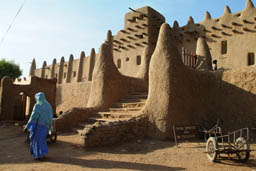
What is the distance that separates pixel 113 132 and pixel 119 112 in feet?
7.12

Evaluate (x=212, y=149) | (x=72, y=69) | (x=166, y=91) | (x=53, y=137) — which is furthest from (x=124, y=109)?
(x=72, y=69)

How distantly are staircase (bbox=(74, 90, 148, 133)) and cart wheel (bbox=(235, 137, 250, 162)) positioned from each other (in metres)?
3.78

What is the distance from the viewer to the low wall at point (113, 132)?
20.7 ft

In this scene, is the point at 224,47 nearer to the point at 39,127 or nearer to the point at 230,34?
the point at 230,34

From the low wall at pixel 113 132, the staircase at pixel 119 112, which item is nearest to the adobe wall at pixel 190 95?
the low wall at pixel 113 132

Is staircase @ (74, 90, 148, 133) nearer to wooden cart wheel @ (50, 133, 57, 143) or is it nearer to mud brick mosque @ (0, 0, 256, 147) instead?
mud brick mosque @ (0, 0, 256, 147)

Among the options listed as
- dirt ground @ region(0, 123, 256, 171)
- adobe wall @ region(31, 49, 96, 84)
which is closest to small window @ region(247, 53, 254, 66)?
dirt ground @ region(0, 123, 256, 171)

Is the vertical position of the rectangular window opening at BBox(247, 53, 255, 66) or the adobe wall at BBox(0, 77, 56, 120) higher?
the rectangular window opening at BBox(247, 53, 255, 66)

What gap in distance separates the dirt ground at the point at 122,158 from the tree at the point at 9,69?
31.0 metres

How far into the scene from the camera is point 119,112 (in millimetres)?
8797

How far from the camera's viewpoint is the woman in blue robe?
505cm

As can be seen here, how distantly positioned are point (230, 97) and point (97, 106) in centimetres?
576

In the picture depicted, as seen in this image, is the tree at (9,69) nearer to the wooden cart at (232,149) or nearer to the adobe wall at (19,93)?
the adobe wall at (19,93)

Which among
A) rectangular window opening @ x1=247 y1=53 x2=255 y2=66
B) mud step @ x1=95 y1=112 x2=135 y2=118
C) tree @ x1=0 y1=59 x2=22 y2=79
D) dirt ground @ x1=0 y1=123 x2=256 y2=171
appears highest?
tree @ x1=0 y1=59 x2=22 y2=79
